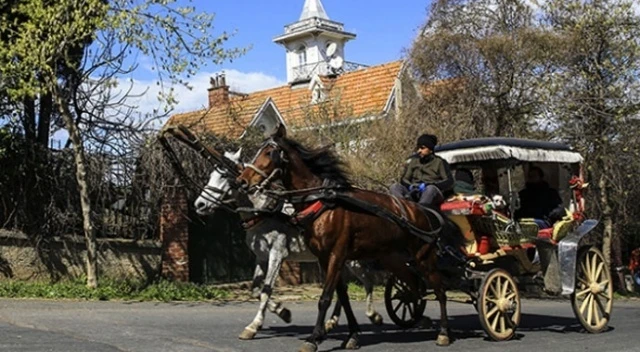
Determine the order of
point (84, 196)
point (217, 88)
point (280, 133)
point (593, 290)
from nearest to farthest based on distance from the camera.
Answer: point (280, 133) → point (593, 290) → point (84, 196) → point (217, 88)

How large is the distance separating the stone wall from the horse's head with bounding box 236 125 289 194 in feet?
30.8

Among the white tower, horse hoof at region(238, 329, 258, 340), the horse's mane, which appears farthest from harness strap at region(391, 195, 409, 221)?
the white tower

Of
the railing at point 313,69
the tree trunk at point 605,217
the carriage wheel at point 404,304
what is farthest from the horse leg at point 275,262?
the railing at point 313,69

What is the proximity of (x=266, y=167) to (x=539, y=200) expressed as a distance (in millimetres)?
5203

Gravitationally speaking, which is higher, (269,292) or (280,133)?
(280,133)

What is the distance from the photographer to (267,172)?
10828mm

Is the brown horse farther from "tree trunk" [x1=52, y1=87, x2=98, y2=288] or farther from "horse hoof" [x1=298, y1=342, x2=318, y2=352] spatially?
"tree trunk" [x1=52, y1=87, x2=98, y2=288]

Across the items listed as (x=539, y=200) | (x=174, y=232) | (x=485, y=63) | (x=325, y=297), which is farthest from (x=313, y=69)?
(x=325, y=297)

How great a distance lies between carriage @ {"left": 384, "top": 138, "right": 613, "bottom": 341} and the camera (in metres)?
12.0

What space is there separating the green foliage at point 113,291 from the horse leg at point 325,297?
7.68 meters

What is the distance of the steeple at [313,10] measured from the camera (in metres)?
64.8

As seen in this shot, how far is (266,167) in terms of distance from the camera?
10.8 metres

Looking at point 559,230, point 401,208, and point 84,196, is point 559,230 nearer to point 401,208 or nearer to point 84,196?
point 401,208

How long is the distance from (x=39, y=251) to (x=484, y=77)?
1393 cm
